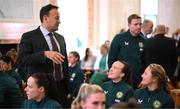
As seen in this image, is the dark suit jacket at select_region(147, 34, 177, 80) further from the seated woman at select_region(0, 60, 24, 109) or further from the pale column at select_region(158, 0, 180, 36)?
the pale column at select_region(158, 0, 180, 36)

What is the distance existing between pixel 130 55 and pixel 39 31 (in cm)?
147

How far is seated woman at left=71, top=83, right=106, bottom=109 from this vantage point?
110 inches

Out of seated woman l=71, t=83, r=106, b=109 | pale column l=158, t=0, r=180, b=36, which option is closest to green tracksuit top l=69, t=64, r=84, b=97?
seated woman l=71, t=83, r=106, b=109

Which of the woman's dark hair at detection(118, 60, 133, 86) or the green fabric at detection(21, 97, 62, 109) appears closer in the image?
the green fabric at detection(21, 97, 62, 109)

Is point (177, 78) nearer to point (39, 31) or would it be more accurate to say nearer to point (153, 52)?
point (153, 52)

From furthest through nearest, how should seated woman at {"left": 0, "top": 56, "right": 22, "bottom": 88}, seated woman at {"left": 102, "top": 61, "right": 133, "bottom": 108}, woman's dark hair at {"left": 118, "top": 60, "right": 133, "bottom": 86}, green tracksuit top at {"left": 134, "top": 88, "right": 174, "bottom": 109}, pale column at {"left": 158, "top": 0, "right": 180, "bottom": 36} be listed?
pale column at {"left": 158, "top": 0, "right": 180, "bottom": 36} < seated woman at {"left": 0, "top": 56, "right": 22, "bottom": 88} < woman's dark hair at {"left": 118, "top": 60, "right": 133, "bottom": 86} < seated woman at {"left": 102, "top": 61, "right": 133, "bottom": 108} < green tracksuit top at {"left": 134, "top": 88, "right": 174, "bottom": 109}

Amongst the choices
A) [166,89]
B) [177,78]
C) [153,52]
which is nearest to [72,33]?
[177,78]

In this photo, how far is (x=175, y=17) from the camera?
11.6 meters

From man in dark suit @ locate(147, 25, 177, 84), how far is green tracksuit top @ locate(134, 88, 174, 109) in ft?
6.39

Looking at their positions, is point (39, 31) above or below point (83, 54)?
above

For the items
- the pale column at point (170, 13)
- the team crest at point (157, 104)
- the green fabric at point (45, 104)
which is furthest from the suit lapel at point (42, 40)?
the pale column at point (170, 13)

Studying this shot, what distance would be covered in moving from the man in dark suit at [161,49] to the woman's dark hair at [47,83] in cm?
A: 269

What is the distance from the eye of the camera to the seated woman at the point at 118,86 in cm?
391

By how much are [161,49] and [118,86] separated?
2.01 metres
